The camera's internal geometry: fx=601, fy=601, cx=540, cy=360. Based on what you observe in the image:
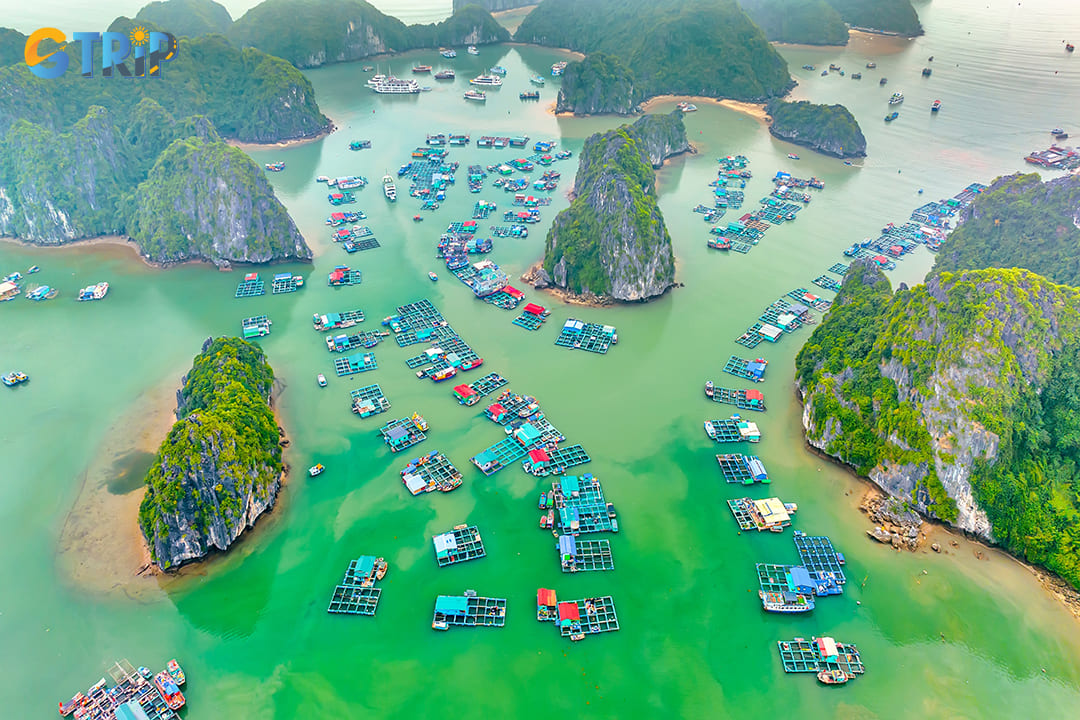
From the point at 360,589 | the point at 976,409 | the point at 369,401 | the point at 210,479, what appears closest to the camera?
the point at 360,589

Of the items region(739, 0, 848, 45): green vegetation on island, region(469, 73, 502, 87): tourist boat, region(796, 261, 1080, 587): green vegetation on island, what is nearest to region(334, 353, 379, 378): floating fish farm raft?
region(796, 261, 1080, 587): green vegetation on island

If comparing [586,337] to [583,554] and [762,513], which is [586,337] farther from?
[583,554]

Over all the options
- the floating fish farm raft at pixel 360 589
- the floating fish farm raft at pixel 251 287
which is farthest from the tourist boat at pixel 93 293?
the floating fish farm raft at pixel 360 589

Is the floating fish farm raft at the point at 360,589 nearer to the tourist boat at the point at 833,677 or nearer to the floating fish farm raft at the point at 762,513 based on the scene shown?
the floating fish farm raft at the point at 762,513

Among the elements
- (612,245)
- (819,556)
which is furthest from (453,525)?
(612,245)

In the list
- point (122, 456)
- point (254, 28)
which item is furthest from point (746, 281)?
point (254, 28)

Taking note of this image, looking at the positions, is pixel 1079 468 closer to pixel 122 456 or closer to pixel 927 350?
pixel 927 350
